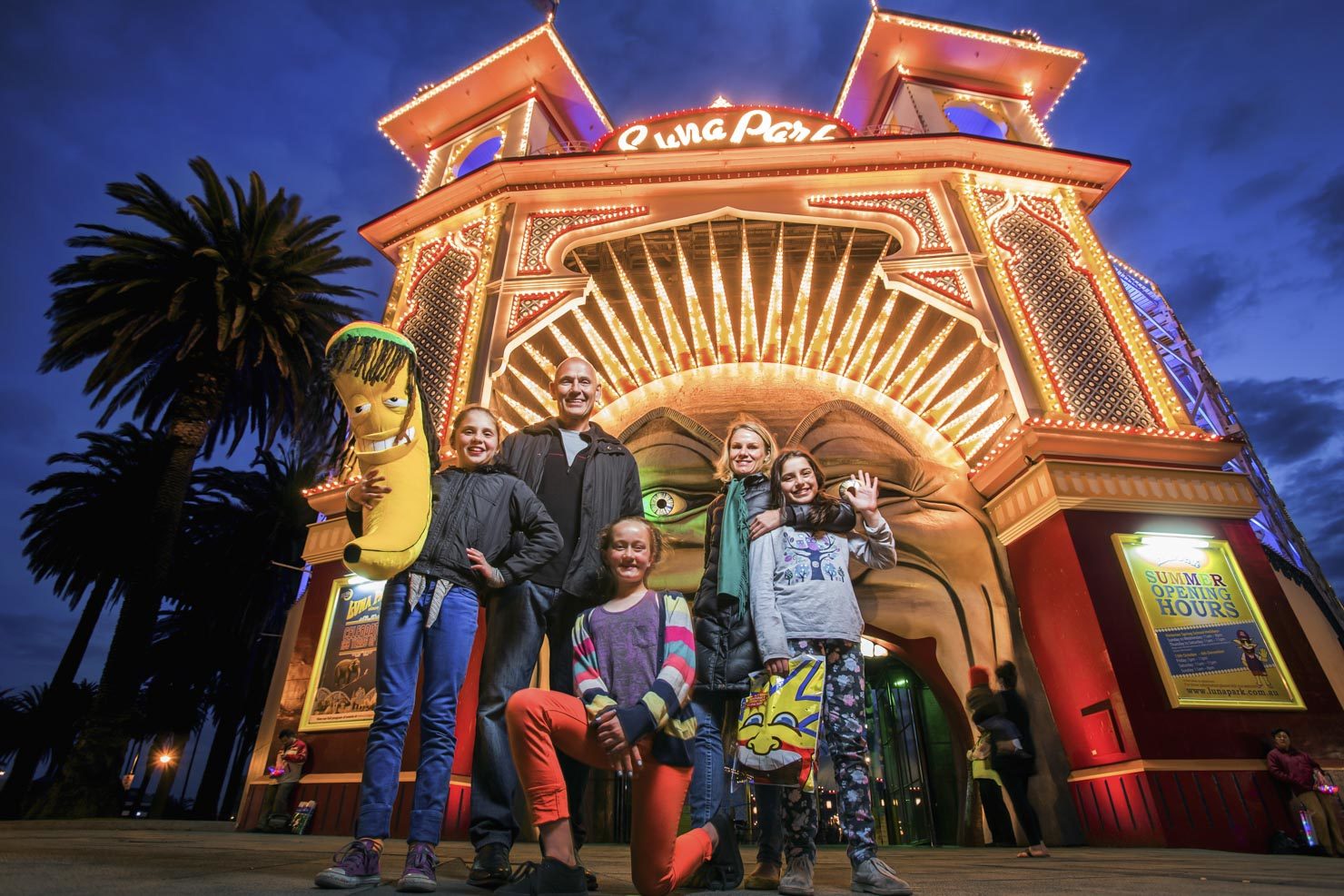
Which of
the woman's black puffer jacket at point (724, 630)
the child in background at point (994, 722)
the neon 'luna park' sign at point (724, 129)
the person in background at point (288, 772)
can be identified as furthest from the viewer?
the neon 'luna park' sign at point (724, 129)

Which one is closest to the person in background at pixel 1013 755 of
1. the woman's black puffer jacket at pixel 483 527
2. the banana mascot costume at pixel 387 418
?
the woman's black puffer jacket at pixel 483 527

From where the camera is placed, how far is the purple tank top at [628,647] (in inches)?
93.4

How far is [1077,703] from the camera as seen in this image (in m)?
6.98

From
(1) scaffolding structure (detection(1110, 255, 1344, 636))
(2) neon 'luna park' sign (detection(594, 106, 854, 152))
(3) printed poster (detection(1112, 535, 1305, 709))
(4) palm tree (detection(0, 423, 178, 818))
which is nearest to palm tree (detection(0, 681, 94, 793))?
(4) palm tree (detection(0, 423, 178, 818))

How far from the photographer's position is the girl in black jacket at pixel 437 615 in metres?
2.41

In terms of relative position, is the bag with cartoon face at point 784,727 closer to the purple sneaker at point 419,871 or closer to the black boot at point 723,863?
the black boot at point 723,863

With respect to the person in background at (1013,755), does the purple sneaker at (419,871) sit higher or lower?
lower

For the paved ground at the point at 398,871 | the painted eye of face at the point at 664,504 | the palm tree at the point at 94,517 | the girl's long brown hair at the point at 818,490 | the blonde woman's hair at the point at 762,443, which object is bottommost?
the paved ground at the point at 398,871

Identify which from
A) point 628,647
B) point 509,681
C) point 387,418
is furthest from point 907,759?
point 387,418

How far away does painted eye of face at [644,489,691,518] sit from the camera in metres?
9.27

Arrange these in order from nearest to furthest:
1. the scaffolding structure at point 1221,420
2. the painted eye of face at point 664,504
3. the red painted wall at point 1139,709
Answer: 1. the red painted wall at point 1139,709
2. the painted eye of face at point 664,504
3. the scaffolding structure at point 1221,420

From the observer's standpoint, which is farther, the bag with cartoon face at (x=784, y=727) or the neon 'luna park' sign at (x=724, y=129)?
the neon 'luna park' sign at (x=724, y=129)

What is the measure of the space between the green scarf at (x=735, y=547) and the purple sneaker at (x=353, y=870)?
5.49 feet

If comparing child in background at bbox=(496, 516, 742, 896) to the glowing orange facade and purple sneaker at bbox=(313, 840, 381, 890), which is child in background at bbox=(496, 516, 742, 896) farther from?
the glowing orange facade
